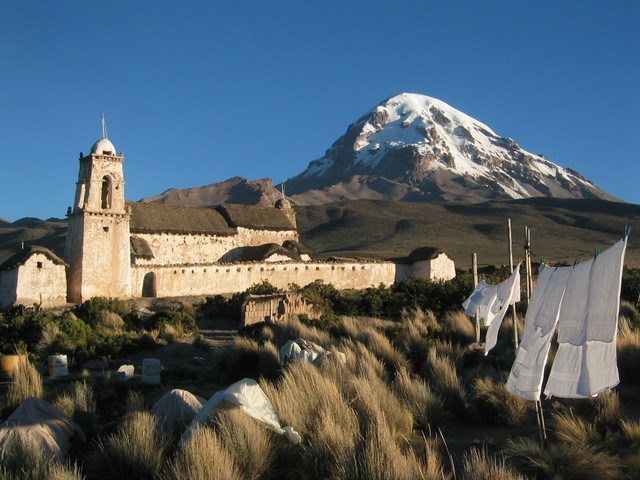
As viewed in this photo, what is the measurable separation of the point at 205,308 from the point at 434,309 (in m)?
8.96

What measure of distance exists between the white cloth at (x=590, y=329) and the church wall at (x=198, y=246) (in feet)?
88.6

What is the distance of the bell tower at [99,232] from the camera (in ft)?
92.7

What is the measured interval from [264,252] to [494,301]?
985 inches

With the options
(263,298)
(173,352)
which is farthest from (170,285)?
(173,352)

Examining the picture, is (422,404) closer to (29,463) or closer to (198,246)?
(29,463)

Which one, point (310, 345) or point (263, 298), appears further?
point (263, 298)

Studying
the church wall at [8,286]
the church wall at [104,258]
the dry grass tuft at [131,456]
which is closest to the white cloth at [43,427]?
the dry grass tuft at [131,456]

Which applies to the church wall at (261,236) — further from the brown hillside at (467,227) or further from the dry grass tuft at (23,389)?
the dry grass tuft at (23,389)

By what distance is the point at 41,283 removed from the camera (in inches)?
1064

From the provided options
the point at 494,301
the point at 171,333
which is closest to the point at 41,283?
the point at 171,333

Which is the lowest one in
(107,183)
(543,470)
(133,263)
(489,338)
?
(543,470)

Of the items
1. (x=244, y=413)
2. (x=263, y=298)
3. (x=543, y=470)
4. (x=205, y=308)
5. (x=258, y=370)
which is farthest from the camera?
(x=205, y=308)

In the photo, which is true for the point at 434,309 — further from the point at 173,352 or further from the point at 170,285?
the point at 170,285

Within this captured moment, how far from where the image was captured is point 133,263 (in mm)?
31328
